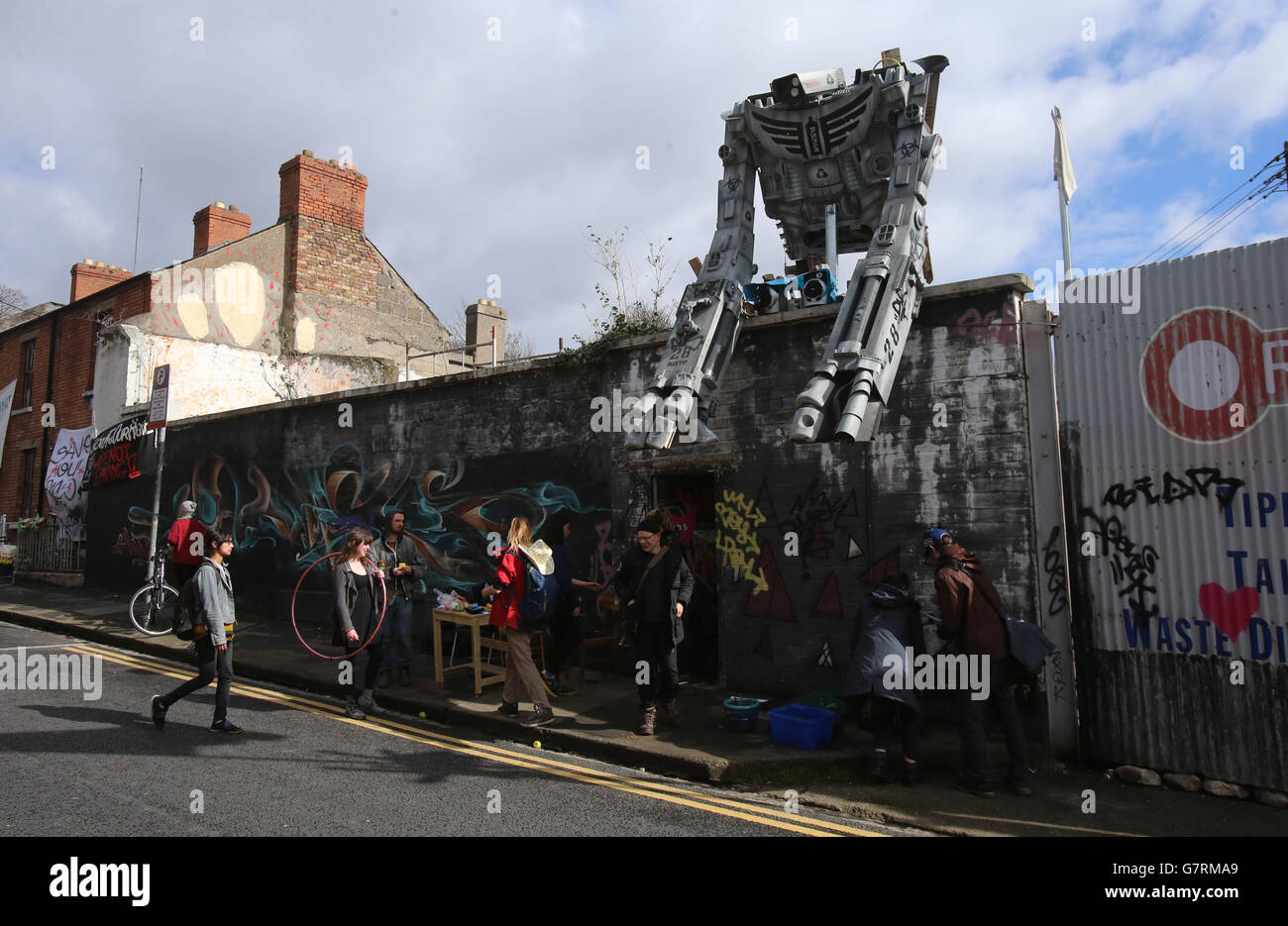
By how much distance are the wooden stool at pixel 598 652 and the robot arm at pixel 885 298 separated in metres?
3.82

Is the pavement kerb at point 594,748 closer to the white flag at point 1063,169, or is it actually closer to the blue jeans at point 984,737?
the blue jeans at point 984,737

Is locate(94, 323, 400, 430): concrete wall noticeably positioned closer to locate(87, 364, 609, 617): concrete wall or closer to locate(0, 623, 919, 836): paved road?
locate(87, 364, 609, 617): concrete wall

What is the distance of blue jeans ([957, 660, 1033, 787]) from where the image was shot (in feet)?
18.1

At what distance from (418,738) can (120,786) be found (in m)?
2.16

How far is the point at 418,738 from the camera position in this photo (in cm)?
684

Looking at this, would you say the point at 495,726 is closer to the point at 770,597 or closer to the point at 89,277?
the point at 770,597

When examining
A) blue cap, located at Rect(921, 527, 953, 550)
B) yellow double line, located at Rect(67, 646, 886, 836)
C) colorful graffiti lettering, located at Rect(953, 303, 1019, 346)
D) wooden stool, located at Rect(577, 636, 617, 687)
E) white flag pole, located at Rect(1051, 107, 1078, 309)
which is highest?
white flag pole, located at Rect(1051, 107, 1078, 309)

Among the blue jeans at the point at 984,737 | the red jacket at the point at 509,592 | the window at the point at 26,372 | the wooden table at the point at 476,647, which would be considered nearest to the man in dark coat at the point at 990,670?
the blue jeans at the point at 984,737

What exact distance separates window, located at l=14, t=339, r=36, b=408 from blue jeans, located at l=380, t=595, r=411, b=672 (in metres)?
17.9

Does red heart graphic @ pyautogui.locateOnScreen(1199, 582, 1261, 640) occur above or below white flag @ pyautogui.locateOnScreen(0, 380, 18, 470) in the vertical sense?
below

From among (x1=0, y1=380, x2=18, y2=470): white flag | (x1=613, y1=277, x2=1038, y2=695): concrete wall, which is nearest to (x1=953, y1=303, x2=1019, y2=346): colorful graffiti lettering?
(x1=613, y1=277, x2=1038, y2=695): concrete wall

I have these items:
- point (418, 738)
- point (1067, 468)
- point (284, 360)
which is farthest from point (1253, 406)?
point (284, 360)

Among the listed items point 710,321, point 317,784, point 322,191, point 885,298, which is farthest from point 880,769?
point 322,191

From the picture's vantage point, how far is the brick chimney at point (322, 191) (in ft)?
62.2
